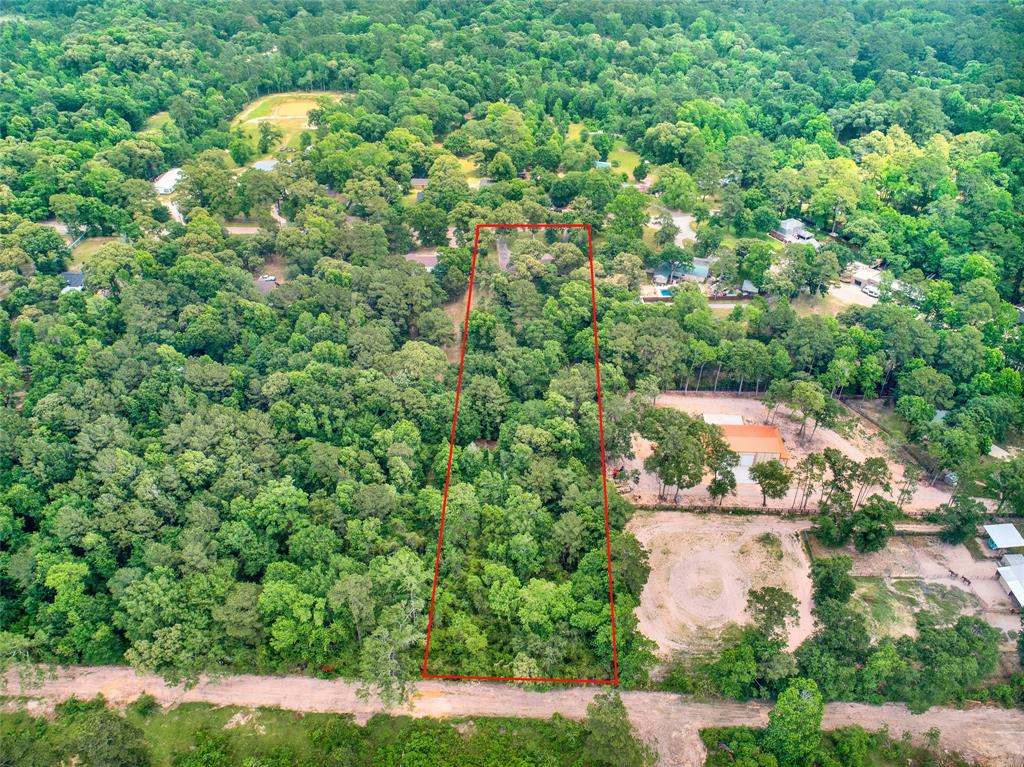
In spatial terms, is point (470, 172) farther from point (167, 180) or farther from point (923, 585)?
point (923, 585)

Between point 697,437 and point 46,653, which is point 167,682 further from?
point 697,437

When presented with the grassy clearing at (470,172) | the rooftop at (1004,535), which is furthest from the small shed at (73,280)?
the rooftop at (1004,535)

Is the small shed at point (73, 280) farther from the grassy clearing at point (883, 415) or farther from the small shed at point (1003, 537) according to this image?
the small shed at point (1003, 537)

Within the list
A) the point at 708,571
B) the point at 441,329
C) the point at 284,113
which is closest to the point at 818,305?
the point at 708,571

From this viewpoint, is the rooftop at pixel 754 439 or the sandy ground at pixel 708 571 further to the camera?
the rooftop at pixel 754 439

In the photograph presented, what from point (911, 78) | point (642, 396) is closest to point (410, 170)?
point (642, 396)

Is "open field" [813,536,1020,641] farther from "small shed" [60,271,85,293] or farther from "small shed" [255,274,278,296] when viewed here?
"small shed" [60,271,85,293]

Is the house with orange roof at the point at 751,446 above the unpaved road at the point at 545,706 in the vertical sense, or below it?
above

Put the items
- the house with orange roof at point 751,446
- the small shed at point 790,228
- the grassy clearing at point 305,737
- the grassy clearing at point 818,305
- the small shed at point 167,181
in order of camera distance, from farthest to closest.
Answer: the small shed at point 167,181
the small shed at point 790,228
the grassy clearing at point 818,305
the house with orange roof at point 751,446
the grassy clearing at point 305,737
